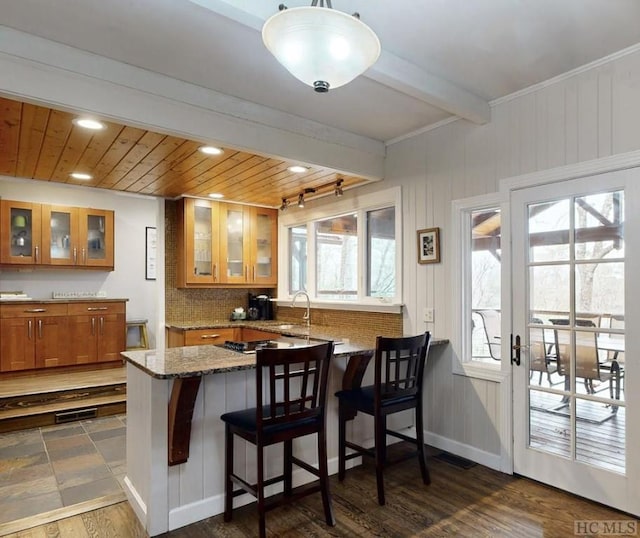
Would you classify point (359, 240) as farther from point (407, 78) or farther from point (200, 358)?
point (200, 358)

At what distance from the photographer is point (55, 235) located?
5.40m

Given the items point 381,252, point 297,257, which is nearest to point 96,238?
point 297,257

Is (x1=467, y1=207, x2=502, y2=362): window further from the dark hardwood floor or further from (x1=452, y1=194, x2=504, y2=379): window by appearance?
the dark hardwood floor

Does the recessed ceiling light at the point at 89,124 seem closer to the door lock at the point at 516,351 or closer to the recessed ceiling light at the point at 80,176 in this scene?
the recessed ceiling light at the point at 80,176

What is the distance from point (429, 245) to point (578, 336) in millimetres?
1244

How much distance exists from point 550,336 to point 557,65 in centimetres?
166

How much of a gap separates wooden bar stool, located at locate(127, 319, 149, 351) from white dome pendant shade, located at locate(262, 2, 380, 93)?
18.2 ft

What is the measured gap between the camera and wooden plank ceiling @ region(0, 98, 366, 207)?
107 inches

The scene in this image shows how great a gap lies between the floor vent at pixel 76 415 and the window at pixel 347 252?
7.92ft

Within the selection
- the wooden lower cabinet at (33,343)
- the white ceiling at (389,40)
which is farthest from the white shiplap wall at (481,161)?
the wooden lower cabinet at (33,343)

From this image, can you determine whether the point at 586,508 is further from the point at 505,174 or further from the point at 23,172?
the point at 23,172

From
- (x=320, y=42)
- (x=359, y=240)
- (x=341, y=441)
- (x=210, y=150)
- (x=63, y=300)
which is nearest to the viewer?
(x=320, y=42)

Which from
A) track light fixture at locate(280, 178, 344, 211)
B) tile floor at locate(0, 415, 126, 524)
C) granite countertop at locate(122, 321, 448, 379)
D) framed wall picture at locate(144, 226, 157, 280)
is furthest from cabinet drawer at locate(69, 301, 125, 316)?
granite countertop at locate(122, 321, 448, 379)

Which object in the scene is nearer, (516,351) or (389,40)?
(389,40)
